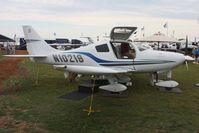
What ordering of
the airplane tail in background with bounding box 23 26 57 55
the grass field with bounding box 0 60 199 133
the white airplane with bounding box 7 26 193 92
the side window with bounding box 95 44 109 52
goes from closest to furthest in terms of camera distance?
the grass field with bounding box 0 60 199 133 < the white airplane with bounding box 7 26 193 92 < the side window with bounding box 95 44 109 52 < the airplane tail in background with bounding box 23 26 57 55

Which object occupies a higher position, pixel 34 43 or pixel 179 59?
pixel 34 43

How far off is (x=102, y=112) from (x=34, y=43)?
5819 millimetres

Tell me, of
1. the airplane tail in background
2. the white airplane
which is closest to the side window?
the white airplane

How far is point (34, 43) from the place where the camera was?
43.1ft

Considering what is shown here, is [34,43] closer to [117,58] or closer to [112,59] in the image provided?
[112,59]

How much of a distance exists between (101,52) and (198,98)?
389cm

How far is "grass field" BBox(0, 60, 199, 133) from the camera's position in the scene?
723 centimetres

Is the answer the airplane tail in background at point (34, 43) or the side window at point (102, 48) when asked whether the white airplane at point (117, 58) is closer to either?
the side window at point (102, 48)

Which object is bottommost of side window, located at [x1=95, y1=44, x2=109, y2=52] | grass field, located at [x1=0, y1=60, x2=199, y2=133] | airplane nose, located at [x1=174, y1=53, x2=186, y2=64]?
grass field, located at [x1=0, y1=60, x2=199, y2=133]

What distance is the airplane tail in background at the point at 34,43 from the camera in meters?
12.9

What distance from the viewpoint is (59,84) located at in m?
13.9

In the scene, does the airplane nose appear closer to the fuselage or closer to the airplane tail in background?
the fuselage

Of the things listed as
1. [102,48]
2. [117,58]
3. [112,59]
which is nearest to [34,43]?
[102,48]

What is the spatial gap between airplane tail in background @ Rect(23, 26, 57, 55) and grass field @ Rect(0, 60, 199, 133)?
1.56 m
